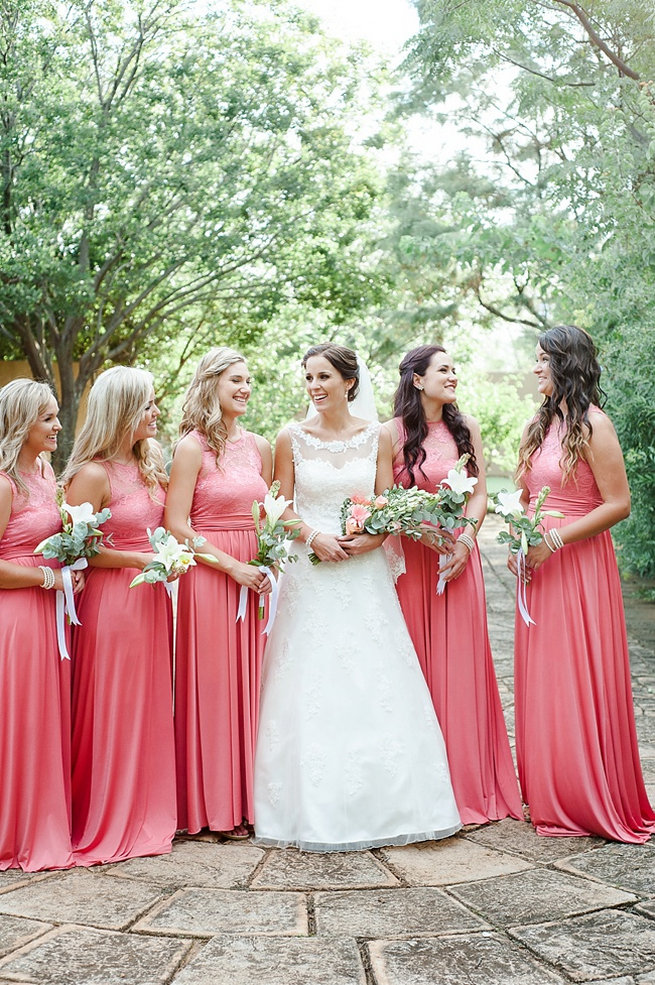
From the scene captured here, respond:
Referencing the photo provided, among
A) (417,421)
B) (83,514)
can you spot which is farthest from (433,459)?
(83,514)

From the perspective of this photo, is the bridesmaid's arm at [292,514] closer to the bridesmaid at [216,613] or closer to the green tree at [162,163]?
the bridesmaid at [216,613]

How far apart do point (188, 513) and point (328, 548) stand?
2.35ft

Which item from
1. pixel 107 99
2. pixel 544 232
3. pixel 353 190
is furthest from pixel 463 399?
pixel 544 232

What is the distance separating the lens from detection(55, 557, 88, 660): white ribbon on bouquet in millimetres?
4547

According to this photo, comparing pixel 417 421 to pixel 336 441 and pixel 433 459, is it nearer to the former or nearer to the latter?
pixel 433 459

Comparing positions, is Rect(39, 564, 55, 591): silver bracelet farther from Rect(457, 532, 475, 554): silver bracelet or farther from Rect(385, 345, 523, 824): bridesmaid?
Rect(457, 532, 475, 554): silver bracelet

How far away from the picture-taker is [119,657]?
4699mm

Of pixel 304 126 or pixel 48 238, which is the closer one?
pixel 48 238

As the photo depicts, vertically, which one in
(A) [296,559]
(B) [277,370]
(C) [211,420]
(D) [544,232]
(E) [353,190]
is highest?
(E) [353,190]

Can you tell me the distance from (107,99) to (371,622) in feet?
45.8

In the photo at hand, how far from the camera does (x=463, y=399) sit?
1176 inches

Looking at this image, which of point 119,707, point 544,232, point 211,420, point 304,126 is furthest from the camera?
point 304,126

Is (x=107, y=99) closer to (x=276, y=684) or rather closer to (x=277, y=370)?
(x=277, y=370)

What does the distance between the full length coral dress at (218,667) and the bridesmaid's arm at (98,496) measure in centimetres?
34
